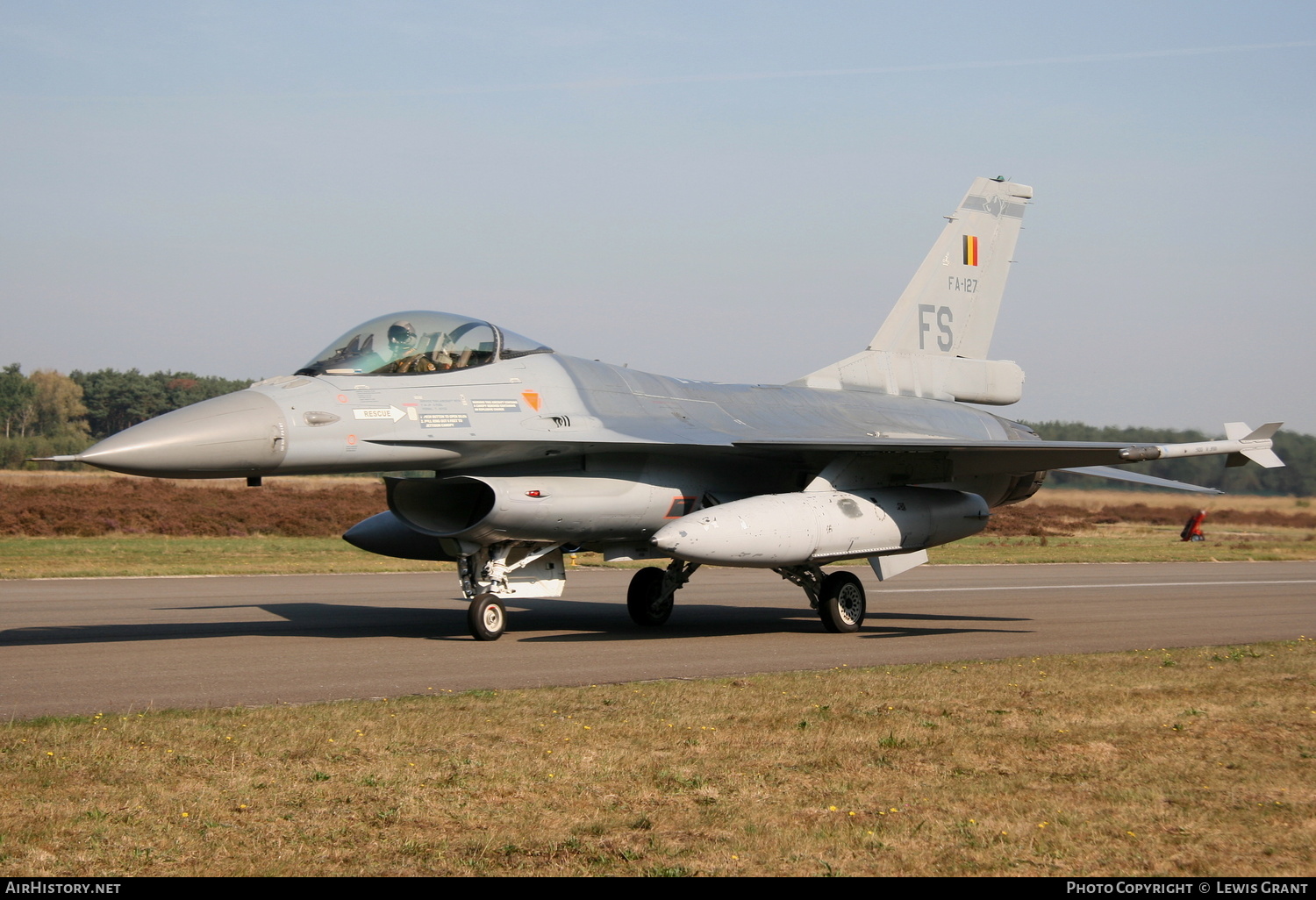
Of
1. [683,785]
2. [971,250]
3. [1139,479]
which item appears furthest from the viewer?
[971,250]

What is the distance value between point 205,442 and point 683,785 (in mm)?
5898

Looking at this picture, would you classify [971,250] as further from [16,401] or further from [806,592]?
[16,401]

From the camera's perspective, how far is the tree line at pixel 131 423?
105ft

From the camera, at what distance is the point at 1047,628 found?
13.7m

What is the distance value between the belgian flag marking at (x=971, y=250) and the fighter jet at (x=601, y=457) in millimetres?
2536

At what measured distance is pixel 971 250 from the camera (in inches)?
677

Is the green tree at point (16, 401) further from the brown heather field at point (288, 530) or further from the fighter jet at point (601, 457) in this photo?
the fighter jet at point (601, 457)

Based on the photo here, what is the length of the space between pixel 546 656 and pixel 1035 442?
6.02 m

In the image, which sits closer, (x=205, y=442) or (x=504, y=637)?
(x=205, y=442)

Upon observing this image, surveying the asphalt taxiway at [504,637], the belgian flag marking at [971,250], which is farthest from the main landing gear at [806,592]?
the belgian flag marking at [971,250]

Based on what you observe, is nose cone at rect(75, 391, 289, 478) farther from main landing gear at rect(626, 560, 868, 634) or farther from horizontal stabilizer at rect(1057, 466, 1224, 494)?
horizontal stabilizer at rect(1057, 466, 1224, 494)

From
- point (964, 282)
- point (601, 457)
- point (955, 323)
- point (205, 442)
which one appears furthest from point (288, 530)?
point (205, 442)

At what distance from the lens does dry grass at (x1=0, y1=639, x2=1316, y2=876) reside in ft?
14.8

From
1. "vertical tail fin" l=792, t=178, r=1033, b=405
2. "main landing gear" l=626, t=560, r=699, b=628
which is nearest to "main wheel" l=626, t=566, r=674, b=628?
"main landing gear" l=626, t=560, r=699, b=628
